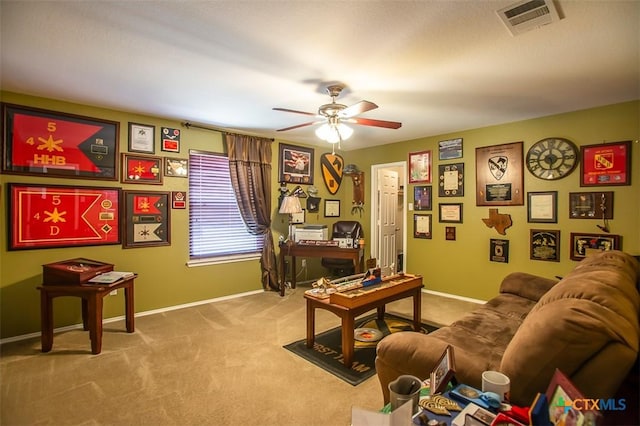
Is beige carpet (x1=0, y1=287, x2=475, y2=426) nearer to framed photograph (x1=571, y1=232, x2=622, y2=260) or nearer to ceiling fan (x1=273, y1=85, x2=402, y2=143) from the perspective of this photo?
ceiling fan (x1=273, y1=85, x2=402, y2=143)

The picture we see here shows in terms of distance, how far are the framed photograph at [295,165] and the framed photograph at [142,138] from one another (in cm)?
181

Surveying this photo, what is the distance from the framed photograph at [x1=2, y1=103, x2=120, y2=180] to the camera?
2.99m

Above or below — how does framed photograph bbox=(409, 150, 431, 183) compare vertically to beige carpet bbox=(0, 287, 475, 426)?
above

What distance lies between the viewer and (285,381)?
232cm

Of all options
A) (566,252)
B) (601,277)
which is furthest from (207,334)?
(566,252)

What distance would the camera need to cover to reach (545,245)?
12.2ft

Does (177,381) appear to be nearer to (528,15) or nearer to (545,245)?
(528,15)

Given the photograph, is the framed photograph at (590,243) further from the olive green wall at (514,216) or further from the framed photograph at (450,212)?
the framed photograph at (450,212)

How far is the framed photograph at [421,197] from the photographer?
15.6 ft

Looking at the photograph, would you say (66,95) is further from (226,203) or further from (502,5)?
(502,5)

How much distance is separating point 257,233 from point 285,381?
8.48ft

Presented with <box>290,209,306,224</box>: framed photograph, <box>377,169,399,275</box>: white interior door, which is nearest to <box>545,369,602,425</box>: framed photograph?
<box>290,209,306,224</box>: framed photograph

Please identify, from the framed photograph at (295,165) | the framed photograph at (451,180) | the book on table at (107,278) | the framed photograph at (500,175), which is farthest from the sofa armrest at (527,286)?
the book on table at (107,278)

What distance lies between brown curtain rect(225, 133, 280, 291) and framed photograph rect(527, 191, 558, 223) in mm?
3426
